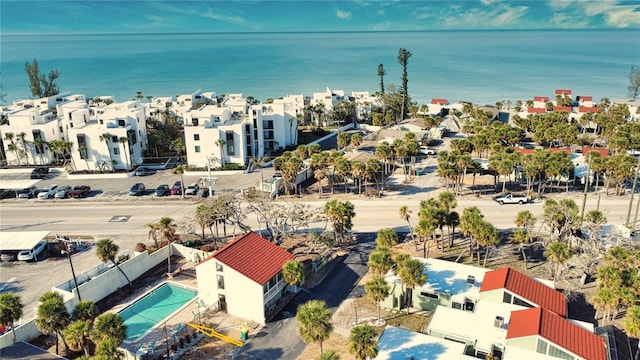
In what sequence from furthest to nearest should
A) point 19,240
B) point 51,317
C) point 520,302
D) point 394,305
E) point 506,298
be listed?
point 19,240, point 394,305, point 506,298, point 520,302, point 51,317

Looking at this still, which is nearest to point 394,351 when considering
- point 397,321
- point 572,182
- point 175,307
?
point 397,321

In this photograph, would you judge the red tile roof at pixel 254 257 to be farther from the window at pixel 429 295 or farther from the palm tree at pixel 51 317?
the window at pixel 429 295

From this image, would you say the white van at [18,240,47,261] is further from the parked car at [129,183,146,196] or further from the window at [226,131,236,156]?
the window at [226,131,236,156]

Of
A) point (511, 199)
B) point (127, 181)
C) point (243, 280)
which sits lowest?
point (243, 280)

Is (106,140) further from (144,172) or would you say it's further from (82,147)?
(144,172)

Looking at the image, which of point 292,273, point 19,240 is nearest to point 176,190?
point 19,240
